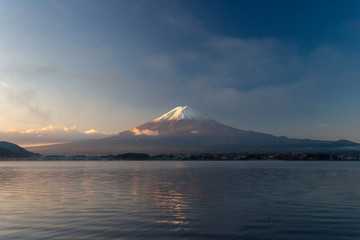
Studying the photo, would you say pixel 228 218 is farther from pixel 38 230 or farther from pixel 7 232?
Answer: pixel 7 232

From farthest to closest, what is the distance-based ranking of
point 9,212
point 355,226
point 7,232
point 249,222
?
point 9,212
point 249,222
point 355,226
point 7,232

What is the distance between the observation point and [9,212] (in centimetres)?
2467

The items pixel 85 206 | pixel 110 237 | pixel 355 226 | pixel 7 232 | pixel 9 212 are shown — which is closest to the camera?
pixel 110 237

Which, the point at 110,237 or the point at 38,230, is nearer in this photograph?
the point at 110,237

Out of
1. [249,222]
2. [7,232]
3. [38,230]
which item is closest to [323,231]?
[249,222]

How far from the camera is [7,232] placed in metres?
18.2

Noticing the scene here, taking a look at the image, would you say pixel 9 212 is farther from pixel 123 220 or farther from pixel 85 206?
pixel 123 220

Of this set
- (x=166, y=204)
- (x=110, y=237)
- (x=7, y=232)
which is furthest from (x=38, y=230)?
(x=166, y=204)

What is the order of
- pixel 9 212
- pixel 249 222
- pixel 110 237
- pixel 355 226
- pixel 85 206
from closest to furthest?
1. pixel 110 237
2. pixel 355 226
3. pixel 249 222
4. pixel 9 212
5. pixel 85 206

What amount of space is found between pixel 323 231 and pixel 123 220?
13.5 metres

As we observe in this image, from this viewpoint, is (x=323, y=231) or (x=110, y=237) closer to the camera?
(x=110, y=237)

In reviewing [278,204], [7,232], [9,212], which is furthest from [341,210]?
[9,212]

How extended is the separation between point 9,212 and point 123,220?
10.5 metres

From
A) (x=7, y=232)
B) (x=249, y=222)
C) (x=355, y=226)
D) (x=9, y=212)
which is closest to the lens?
(x=7, y=232)
